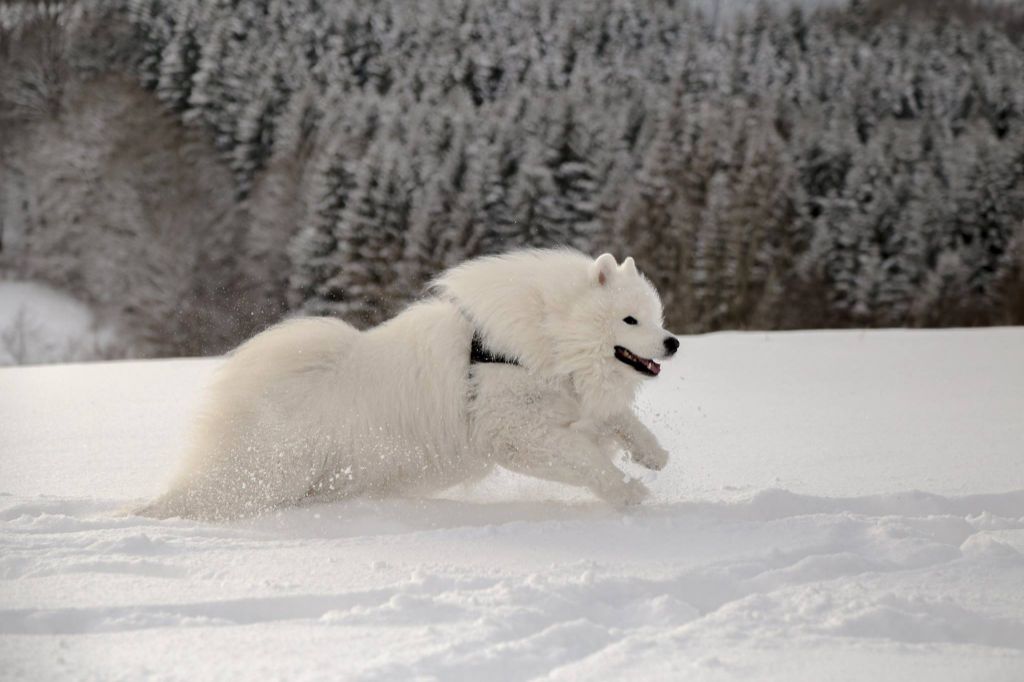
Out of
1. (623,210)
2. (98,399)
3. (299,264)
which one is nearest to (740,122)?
(623,210)

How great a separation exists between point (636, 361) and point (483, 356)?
2.58 feet

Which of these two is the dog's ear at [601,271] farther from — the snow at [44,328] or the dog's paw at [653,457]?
the snow at [44,328]

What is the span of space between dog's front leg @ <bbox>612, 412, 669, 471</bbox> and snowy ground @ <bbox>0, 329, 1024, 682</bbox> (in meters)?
0.20

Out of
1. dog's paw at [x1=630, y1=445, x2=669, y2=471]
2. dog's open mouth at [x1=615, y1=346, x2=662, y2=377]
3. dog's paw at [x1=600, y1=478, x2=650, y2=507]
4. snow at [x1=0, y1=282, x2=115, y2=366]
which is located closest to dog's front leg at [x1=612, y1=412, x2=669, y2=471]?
dog's paw at [x1=630, y1=445, x2=669, y2=471]

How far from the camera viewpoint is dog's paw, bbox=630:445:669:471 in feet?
15.8

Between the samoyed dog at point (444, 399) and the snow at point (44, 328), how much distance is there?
125ft

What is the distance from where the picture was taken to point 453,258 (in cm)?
4034

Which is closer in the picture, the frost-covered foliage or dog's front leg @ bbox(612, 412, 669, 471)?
dog's front leg @ bbox(612, 412, 669, 471)

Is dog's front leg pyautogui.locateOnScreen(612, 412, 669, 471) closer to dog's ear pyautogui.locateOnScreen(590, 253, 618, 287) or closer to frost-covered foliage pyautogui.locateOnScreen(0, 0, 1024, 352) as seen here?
dog's ear pyautogui.locateOnScreen(590, 253, 618, 287)

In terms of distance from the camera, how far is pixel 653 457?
15.9 ft

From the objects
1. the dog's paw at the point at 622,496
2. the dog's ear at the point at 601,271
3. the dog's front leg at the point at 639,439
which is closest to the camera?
the dog's paw at the point at 622,496

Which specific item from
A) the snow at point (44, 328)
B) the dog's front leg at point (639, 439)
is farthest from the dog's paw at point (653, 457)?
the snow at point (44, 328)

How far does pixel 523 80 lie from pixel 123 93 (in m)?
25.8

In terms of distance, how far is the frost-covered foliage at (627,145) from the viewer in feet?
136
